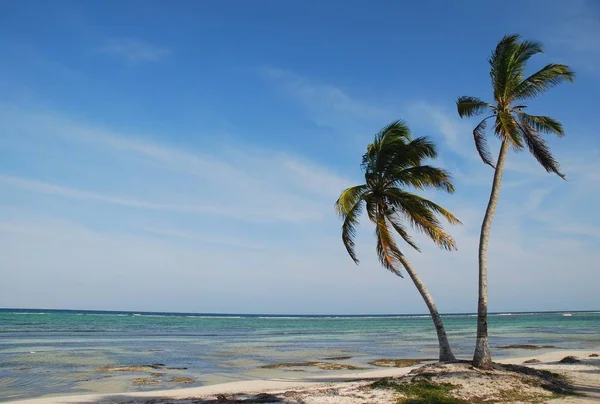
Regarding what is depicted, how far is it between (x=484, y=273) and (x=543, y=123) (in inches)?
196

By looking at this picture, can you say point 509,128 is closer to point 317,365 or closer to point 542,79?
point 542,79

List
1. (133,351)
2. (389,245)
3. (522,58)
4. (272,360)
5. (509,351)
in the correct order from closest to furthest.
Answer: (522,58) → (389,245) → (272,360) → (509,351) → (133,351)

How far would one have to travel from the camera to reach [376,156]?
60.8ft

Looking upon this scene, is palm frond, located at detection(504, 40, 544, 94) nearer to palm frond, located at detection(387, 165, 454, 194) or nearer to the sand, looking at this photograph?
palm frond, located at detection(387, 165, 454, 194)

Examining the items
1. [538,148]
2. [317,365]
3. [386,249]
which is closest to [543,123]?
[538,148]

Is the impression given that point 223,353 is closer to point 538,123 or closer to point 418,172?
point 418,172

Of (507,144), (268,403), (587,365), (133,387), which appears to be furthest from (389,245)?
(133,387)

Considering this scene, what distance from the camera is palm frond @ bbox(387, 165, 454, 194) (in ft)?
58.1

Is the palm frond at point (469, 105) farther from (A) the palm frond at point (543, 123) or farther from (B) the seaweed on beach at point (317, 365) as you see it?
(B) the seaweed on beach at point (317, 365)

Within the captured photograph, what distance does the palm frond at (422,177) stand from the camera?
698 inches

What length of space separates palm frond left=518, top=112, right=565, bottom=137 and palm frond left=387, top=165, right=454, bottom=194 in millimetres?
3200

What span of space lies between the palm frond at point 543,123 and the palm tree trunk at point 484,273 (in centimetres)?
101

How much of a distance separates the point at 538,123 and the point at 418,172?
413cm

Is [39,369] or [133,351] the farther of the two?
[133,351]
